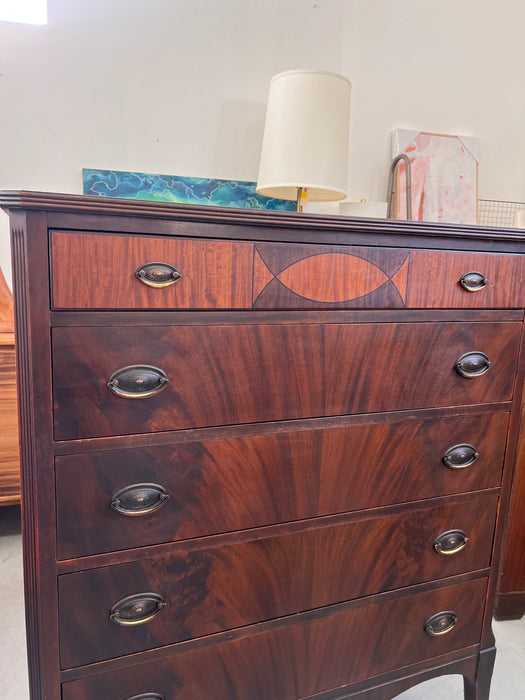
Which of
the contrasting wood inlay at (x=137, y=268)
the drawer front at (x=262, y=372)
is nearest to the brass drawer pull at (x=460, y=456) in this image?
the drawer front at (x=262, y=372)

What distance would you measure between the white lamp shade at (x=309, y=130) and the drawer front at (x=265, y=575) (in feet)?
3.13

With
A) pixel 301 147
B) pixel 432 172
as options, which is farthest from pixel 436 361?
pixel 432 172

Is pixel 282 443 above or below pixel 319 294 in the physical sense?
below

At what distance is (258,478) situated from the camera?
95 cm

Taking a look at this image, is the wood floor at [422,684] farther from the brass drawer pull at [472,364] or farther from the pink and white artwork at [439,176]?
the pink and white artwork at [439,176]

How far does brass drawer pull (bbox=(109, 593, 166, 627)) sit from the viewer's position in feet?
2.87

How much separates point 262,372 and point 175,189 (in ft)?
3.43

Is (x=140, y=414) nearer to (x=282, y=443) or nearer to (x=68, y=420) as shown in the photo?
(x=68, y=420)

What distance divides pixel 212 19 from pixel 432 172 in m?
0.98

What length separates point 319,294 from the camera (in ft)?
3.09

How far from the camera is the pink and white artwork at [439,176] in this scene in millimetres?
1893

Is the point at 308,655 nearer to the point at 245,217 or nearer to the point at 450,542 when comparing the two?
the point at 450,542

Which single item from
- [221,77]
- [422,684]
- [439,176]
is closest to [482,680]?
[422,684]

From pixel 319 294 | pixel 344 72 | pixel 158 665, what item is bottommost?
pixel 158 665
